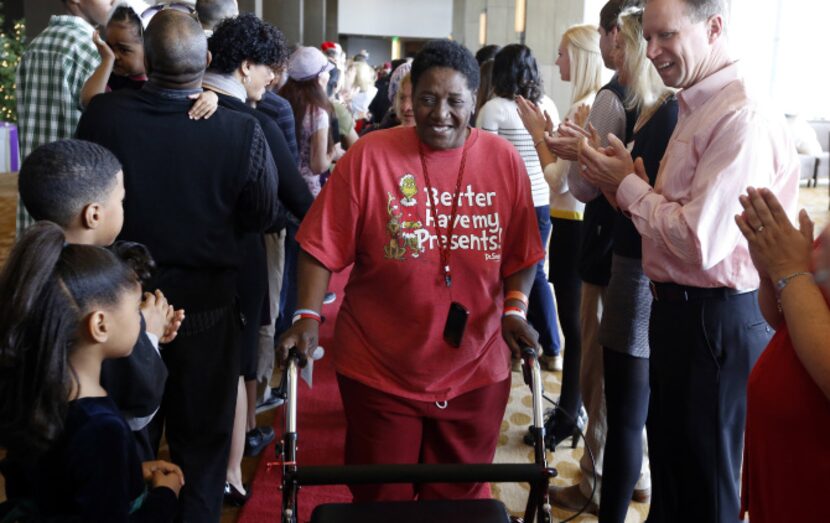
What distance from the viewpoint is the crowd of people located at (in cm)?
155

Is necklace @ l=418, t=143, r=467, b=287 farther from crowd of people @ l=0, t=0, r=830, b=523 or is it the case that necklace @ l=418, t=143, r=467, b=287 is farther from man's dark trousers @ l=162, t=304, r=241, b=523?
man's dark trousers @ l=162, t=304, r=241, b=523

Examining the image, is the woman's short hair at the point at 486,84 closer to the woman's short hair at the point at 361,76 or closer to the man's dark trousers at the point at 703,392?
the man's dark trousers at the point at 703,392

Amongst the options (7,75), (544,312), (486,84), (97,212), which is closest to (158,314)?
(97,212)

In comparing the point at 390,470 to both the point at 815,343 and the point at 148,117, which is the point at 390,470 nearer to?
the point at 815,343

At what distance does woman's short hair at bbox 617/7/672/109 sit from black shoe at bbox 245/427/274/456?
2.25 metres

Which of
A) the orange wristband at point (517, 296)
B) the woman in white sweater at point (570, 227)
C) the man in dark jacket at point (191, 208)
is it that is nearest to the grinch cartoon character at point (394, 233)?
the orange wristband at point (517, 296)

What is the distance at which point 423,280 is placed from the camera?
82.7 inches

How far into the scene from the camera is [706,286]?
214 cm

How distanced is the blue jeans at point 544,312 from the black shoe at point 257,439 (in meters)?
1.68

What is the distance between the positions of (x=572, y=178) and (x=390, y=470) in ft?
5.02

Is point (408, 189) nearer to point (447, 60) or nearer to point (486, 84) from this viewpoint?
point (447, 60)

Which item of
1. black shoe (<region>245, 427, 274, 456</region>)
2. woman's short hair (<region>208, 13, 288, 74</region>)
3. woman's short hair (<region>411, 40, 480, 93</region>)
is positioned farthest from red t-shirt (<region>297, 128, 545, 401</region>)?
black shoe (<region>245, 427, 274, 456</region>)

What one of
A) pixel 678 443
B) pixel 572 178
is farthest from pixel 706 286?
pixel 572 178

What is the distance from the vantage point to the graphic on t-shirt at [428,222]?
210cm
